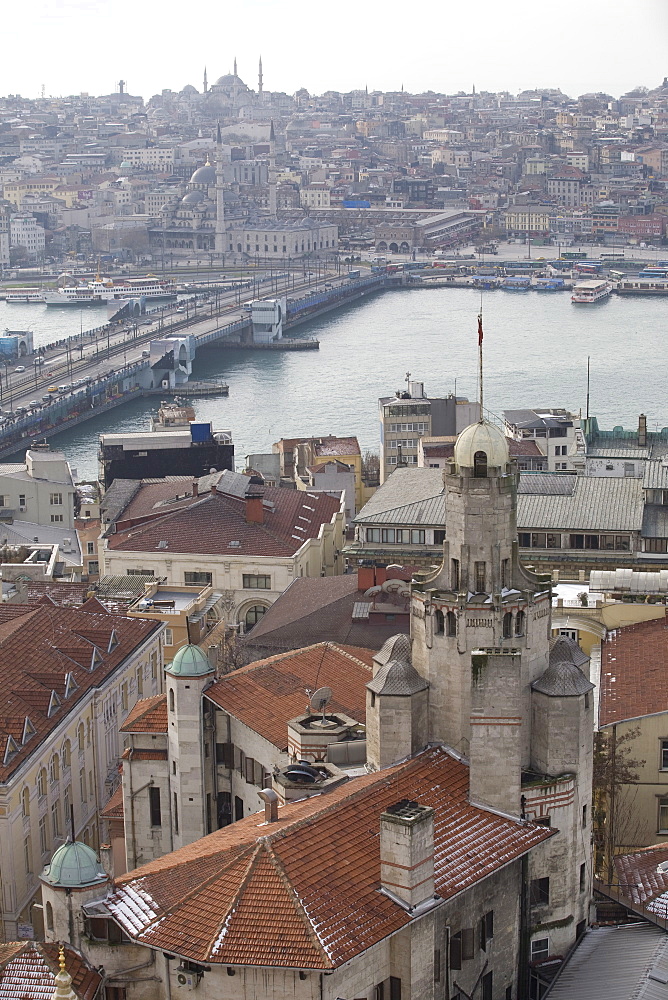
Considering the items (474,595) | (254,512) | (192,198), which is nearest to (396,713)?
(474,595)

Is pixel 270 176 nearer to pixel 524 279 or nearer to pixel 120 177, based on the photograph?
pixel 120 177

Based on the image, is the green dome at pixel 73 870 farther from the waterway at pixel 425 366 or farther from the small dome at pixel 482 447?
the waterway at pixel 425 366

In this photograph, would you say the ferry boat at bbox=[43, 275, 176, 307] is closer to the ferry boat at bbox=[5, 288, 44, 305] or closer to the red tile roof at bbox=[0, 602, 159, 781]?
the ferry boat at bbox=[5, 288, 44, 305]

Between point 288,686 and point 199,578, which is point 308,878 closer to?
point 288,686

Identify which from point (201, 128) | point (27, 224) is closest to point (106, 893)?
point (27, 224)

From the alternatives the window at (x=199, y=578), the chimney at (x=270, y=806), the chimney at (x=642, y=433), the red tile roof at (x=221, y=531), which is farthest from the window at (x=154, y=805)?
the chimney at (x=642, y=433)

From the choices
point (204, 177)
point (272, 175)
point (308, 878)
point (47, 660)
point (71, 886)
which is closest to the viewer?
point (308, 878)
